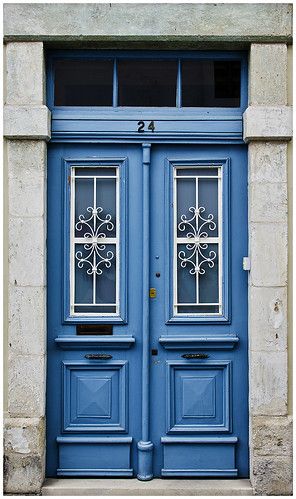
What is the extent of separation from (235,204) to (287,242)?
2.01 ft

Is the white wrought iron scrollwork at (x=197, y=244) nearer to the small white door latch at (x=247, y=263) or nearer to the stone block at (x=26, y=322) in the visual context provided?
the small white door latch at (x=247, y=263)

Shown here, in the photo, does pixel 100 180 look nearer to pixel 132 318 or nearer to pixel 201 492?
pixel 132 318

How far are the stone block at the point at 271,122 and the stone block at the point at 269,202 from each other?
0.43 metres

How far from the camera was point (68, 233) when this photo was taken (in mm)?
5742

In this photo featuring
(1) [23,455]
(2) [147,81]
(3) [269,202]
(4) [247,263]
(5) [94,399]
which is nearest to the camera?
(1) [23,455]

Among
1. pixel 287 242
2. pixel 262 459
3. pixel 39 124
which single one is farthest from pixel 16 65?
pixel 262 459

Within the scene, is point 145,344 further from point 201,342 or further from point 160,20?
point 160,20

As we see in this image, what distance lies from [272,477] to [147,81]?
3.76 m

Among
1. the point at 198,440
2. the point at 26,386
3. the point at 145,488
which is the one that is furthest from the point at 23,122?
the point at 145,488

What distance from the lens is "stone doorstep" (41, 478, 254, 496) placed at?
542 cm

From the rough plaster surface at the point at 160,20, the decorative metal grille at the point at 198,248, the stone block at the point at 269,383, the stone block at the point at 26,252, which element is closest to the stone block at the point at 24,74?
the rough plaster surface at the point at 160,20

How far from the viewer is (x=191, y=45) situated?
5.64 meters

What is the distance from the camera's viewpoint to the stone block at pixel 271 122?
17.9 feet

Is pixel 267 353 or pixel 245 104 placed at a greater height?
pixel 245 104
